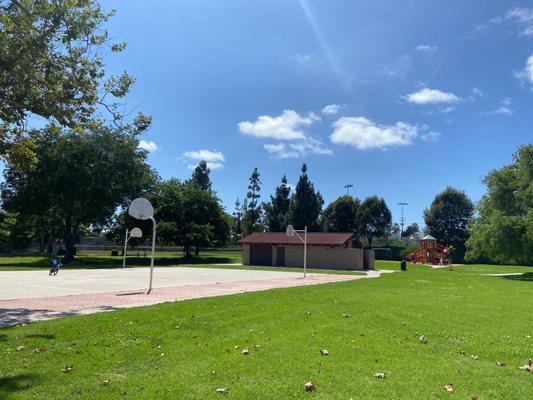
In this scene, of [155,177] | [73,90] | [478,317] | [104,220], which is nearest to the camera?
[478,317]

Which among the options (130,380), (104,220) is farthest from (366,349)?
(104,220)

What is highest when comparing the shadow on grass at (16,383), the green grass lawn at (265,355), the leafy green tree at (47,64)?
the leafy green tree at (47,64)

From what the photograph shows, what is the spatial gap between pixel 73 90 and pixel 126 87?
5.51 feet

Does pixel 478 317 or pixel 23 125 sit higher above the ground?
pixel 23 125

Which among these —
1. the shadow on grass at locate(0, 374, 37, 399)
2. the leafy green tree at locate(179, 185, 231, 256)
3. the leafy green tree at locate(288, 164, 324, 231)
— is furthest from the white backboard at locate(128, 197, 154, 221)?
the leafy green tree at locate(288, 164, 324, 231)

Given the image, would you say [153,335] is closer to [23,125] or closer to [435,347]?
[435,347]

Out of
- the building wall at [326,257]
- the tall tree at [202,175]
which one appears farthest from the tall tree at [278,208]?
the building wall at [326,257]

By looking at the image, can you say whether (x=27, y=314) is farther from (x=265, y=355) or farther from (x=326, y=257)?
(x=326, y=257)

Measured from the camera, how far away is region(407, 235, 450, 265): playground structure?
59281 mm

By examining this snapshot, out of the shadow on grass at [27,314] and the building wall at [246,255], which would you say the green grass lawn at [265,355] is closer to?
the shadow on grass at [27,314]

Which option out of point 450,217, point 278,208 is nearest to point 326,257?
point 278,208

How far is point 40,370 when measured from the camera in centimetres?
568

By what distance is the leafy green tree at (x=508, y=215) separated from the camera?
31.8 m

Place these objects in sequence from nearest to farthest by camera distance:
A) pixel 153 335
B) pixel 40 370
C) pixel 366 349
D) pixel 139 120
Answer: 1. pixel 40 370
2. pixel 366 349
3. pixel 153 335
4. pixel 139 120
